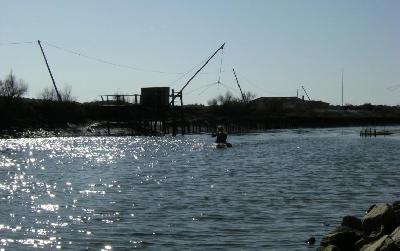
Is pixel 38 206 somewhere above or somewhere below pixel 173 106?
below

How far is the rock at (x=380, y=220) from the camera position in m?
18.9

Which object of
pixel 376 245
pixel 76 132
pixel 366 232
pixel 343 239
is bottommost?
pixel 343 239

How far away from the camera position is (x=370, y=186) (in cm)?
3797

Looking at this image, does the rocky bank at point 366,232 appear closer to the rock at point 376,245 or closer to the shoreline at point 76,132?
the rock at point 376,245

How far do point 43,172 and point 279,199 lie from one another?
24.0m

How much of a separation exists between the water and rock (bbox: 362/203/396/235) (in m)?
2.24

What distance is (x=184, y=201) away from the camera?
31.9 m

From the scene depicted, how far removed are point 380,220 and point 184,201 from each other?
45.8 feet

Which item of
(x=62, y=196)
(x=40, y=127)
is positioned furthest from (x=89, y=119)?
(x=62, y=196)

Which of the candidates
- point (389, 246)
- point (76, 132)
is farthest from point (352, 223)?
point (76, 132)

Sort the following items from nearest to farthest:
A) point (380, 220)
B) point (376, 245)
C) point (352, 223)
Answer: point (376, 245) → point (380, 220) → point (352, 223)

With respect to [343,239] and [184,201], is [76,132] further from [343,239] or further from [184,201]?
[343,239]

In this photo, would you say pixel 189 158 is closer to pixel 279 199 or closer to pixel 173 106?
pixel 279 199

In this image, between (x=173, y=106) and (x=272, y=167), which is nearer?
(x=272, y=167)
